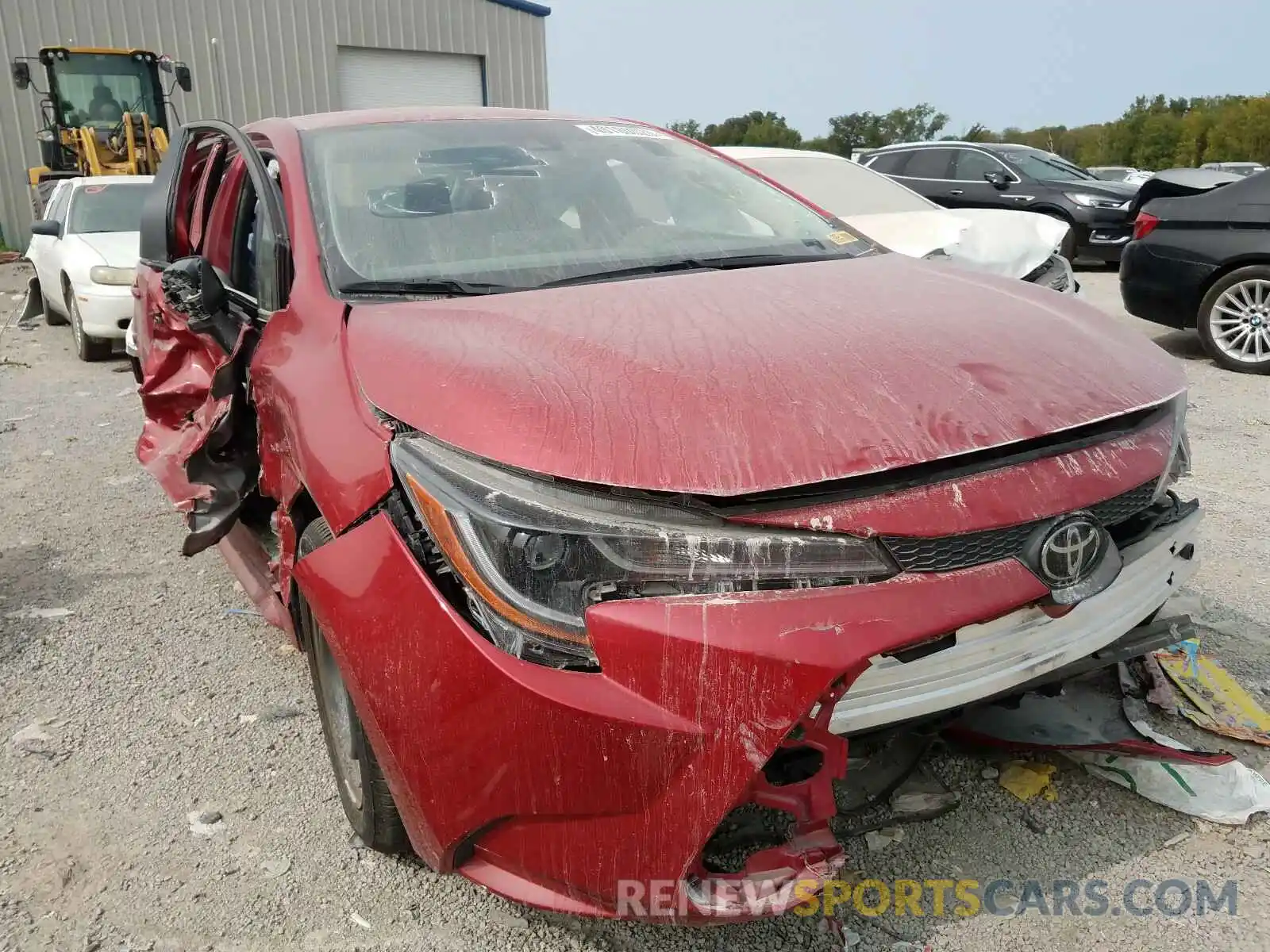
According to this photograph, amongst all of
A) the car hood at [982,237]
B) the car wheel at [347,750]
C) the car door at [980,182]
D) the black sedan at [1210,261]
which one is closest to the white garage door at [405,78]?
the car door at [980,182]

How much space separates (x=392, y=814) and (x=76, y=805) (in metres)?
0.98

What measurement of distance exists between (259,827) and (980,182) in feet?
40.2

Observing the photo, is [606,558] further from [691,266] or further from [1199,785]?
[1199,785]

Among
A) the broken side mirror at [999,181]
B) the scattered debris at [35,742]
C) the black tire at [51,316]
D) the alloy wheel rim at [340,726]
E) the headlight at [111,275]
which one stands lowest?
the black tire at [51,316]

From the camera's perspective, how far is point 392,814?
2.00 metres

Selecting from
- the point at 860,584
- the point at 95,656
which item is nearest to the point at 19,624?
the point at 95,656

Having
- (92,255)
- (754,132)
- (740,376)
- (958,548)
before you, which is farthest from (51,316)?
(754,132)

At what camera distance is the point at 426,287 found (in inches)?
89.8

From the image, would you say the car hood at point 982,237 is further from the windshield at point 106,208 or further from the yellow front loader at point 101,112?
the yellow front loader at point 101,112

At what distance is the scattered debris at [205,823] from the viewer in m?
2.30

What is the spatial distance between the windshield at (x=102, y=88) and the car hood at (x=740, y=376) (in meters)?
14.7

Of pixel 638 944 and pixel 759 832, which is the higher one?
pixel 759 832

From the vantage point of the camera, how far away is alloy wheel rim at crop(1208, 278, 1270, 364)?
6.53 m

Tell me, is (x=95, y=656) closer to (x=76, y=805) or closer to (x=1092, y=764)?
(x=76, y=805)
